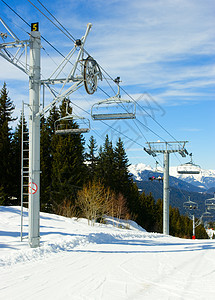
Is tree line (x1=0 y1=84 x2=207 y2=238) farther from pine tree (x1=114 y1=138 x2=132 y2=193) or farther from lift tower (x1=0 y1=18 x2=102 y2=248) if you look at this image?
lift tower (x1=0 y1=18 x2=102 y2=248)

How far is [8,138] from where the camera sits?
41969mm

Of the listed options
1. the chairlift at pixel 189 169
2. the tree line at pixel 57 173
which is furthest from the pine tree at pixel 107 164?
the chairlift at pixel 189 169

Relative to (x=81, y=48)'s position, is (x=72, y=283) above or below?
below

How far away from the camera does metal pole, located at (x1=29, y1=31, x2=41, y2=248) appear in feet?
39.3

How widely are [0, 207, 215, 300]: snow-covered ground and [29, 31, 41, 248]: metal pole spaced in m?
1.12

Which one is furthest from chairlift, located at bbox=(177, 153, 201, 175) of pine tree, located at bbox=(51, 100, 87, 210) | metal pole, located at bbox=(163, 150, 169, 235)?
pine tree, located at bbox=(51, 100, 87, 210)

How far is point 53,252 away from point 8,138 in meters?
32.9

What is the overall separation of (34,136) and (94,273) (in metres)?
5.66

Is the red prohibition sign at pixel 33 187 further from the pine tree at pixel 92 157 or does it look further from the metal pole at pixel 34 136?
the pine tree at pixel 92 157

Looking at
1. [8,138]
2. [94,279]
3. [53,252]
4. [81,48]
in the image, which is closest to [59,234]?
[53,252]

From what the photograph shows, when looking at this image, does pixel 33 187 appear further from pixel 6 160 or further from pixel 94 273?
pixel 6 160

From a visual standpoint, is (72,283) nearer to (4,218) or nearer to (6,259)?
(6,259)

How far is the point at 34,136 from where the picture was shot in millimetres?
12031

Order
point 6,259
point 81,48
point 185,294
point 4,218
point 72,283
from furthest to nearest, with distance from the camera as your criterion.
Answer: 1. point 4,218
2. point 81,48
3. point 6,259
4. point 72,283
5. point 185,294
